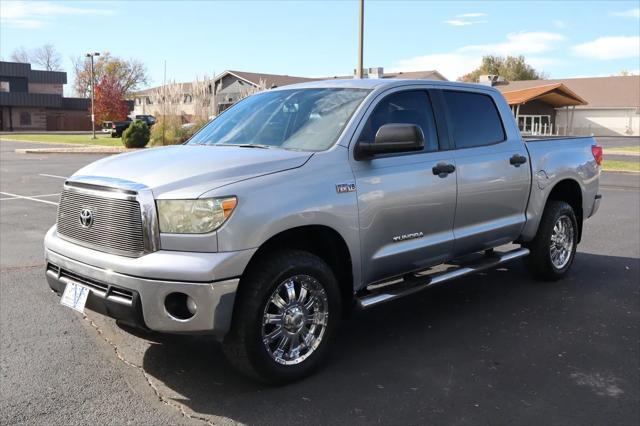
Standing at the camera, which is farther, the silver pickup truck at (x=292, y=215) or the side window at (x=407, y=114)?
the side window at (x=407, y=114)

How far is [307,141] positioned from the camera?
4.46 m

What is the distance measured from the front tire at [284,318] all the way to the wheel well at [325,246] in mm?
126

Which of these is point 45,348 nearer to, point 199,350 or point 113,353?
point 113,353

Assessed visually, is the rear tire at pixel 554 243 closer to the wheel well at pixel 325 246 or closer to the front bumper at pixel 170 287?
the wheel well at pixel 325 246

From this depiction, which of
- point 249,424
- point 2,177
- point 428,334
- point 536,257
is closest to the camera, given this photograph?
point 249,424

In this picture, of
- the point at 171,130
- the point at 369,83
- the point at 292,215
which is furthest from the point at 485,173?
the point at 171,130

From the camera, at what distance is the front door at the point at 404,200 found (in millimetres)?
4383

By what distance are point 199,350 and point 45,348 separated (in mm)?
1121

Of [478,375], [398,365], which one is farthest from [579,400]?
[398,365]

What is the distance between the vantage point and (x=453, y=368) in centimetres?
427

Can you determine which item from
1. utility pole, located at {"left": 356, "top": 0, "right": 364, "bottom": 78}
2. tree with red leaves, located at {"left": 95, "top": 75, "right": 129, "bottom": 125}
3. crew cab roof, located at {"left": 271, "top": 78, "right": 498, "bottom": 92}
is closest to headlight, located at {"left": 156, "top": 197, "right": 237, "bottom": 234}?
crew cab roof, located at {"left": 271, "top": 78, "right": 498, "bottom": 92}

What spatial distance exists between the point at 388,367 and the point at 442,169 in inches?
64.4

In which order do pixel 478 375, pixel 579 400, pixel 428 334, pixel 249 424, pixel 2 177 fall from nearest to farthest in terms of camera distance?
1. pixel 249 424
2. pixel 579 400
3. pixel 478 375
4. pixel 428 334
5. pixel 2 177

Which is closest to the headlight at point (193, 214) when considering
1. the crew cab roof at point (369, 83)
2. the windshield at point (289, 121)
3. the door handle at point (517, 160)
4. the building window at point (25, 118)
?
the windshield at point (289, 121)
